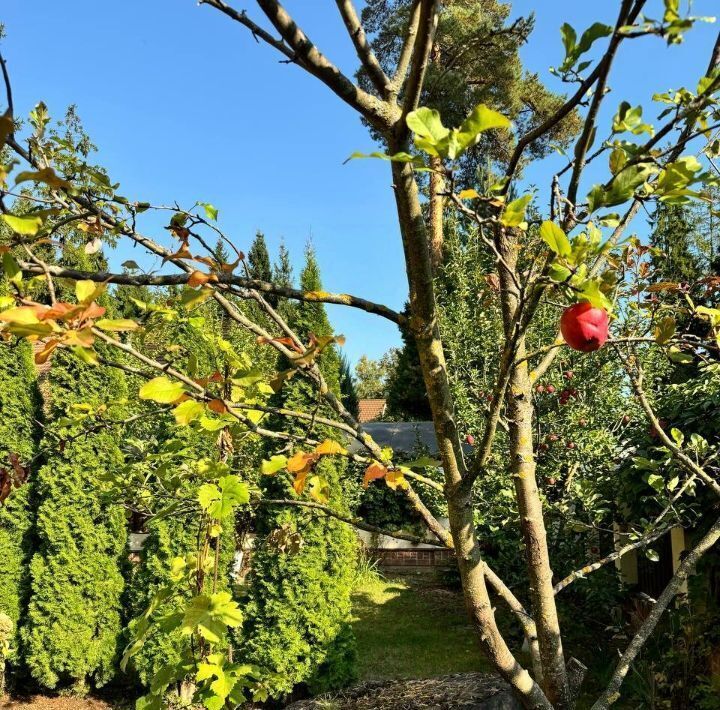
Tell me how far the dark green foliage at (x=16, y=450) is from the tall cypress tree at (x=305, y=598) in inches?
86.3

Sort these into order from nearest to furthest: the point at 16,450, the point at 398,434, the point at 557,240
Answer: the point at 557,240
the point at 16,450
the point at 398,434

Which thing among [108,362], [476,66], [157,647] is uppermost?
[476,66]

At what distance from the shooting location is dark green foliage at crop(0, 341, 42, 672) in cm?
557

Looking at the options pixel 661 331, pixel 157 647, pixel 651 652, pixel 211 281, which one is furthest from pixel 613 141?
pixel 157 647

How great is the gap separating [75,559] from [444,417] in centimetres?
527

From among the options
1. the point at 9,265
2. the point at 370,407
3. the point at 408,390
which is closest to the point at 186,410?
the point at 9,265

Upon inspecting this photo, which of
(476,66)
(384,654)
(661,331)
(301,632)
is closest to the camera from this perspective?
(661,331)

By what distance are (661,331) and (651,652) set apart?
12.5ft

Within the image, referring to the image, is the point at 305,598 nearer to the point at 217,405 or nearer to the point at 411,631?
the point at 411,631

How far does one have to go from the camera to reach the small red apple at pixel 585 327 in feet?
3.55

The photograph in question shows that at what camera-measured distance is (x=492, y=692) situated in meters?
3.33

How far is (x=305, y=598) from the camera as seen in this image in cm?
501

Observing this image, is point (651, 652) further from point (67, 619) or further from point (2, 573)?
point (2, 573)

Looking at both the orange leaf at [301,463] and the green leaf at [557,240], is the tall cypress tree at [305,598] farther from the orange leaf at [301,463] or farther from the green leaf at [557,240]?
the green leaf at [557,240]
